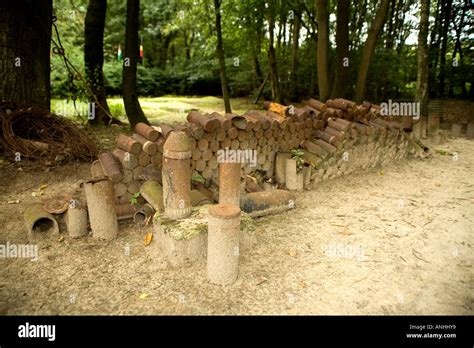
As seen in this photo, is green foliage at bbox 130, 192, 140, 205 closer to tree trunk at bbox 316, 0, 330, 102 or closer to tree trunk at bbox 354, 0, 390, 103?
tree trunk at bbox 316, 0, 330, 102

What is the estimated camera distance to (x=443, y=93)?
14.5 metres

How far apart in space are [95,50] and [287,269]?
27.5 ft

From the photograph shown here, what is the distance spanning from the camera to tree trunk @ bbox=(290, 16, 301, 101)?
46.6 ft

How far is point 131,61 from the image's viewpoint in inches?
341

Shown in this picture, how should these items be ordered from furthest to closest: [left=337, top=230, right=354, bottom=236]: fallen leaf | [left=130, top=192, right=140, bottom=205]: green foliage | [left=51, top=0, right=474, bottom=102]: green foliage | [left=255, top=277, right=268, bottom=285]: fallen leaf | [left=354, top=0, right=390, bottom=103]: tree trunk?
[left=51, top=0, right=474, bottom=102]: green foliage, [left=354, top=0, right=390, bottom=103]: tree trunk, [left=130, top=192, right=140, bottom=205]: green foliage, [left=337, top=230, right=354, bottom=236]: fallen leaf, [left=255, top=277, right=268, bottom=285]: fallen leaf

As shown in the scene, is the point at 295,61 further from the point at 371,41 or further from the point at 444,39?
the point at 444,39

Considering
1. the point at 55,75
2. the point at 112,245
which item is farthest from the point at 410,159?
the point at 55,75

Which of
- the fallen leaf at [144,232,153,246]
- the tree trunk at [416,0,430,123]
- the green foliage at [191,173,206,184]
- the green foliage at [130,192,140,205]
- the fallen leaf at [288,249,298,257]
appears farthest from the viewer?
the tree trunk at [416,0,430,123]

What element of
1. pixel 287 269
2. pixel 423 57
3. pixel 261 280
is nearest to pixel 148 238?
pixel 261 280

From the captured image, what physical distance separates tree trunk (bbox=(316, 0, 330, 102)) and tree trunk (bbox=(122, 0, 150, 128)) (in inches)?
187

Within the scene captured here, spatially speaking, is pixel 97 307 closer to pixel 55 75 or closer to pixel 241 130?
A: pixel 241 130

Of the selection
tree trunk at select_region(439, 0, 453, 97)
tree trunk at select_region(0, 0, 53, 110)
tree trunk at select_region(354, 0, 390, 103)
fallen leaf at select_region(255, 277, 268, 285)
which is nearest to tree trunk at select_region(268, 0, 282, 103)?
tree trunk at select_region(354, 0, 390, 103)

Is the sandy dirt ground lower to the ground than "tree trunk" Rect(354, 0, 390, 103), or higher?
lower

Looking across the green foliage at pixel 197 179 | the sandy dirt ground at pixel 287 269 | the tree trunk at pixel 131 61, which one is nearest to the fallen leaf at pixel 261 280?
the sandy dirt ground at pixel 287 269
